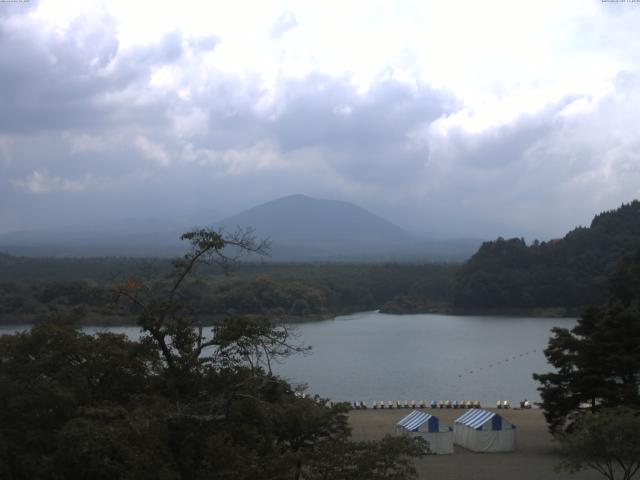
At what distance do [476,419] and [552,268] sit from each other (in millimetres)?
41444

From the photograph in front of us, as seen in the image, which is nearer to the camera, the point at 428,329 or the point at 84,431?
the point at 84,431

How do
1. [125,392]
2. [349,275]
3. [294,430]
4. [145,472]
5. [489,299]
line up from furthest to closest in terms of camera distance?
1. [349,275]
2. [489,299]
3. [294,430]
4. [125,392]
5. [145,472]

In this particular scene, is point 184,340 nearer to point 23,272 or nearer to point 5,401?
point 5,401

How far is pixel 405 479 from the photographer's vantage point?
6527 mm

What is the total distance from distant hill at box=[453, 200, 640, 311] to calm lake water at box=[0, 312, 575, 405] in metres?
6.08

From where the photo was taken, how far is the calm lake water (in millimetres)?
23031

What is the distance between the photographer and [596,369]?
13.4 meters

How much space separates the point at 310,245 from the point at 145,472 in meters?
180

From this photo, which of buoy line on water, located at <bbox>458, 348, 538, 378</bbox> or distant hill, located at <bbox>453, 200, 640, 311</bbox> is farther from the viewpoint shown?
distant hill, located at <bbox>453, 200, 640, 311</bbox>

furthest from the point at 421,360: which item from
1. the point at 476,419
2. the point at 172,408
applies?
the point at 172,408

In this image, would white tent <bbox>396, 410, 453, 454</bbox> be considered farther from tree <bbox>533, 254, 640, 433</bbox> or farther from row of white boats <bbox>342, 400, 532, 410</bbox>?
row of white boats <bbox>342, 400, 532, 410</bbox>

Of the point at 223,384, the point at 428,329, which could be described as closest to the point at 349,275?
the point at 428,329

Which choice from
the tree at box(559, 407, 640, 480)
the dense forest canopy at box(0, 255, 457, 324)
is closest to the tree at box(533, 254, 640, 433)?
the tree at box(559, 407, 640, 480)

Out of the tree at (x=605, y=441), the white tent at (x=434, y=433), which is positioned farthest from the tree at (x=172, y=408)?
the white tent at (x=434, y=433)
